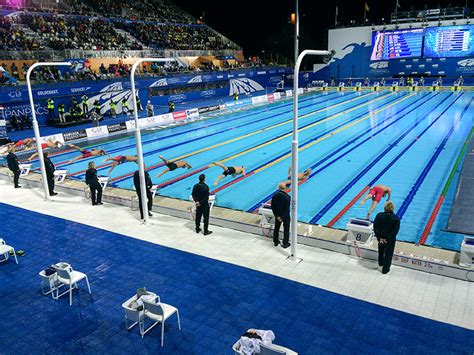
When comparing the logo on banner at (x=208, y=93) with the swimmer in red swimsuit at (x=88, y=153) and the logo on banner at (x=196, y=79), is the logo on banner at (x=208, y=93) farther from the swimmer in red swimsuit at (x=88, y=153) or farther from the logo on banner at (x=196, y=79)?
the swimmer in red swimsuit at (x=88, y=153)

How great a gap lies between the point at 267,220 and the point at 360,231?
1.91m

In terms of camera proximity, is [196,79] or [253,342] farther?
[196,79]

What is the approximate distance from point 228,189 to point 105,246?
4.49 metres

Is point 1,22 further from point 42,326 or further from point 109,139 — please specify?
point 42,326

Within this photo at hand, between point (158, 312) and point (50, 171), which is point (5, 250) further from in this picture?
point (50, 171)

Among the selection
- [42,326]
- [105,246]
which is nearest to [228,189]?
[105,246]

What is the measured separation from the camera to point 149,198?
30.4 ft

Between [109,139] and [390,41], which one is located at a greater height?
[390,41]

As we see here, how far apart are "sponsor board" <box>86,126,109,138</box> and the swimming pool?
168cm

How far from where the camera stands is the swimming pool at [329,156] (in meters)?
10.0

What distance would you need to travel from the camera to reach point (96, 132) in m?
20.4

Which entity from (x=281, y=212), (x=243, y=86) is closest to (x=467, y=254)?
(x=281, y=212)

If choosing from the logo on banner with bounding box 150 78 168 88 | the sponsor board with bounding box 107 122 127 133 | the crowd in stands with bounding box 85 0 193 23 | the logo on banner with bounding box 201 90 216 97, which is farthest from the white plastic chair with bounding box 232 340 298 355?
the crowd in stands with bounding box 85 0 193 23

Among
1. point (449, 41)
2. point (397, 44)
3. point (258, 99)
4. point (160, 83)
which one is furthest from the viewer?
point (397, 44)
